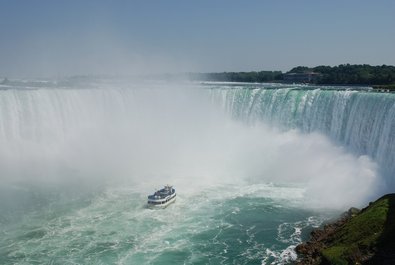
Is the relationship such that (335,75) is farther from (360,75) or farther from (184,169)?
(184,169)

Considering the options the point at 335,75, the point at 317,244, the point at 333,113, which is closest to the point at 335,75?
the point at 335,75

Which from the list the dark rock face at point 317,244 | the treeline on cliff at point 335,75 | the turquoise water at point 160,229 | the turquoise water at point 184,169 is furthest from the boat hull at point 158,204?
the treeline on cliff at point 335,75

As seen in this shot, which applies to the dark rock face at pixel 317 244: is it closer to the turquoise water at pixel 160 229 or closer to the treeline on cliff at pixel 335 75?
the turquoise water at pixel 160 229

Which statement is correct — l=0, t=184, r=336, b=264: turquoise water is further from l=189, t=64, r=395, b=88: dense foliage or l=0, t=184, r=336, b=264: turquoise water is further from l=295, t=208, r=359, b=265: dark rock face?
l=189, t=64, r=395, b=88: dense foliage

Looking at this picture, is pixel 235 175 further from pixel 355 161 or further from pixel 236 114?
pixel 236 114

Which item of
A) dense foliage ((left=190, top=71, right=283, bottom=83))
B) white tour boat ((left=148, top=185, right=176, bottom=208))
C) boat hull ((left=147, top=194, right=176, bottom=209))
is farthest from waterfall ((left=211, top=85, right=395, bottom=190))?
dense foliage ((left=190, top=71, right=283, bottom=83))

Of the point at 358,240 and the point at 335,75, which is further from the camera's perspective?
the point at 335,75
